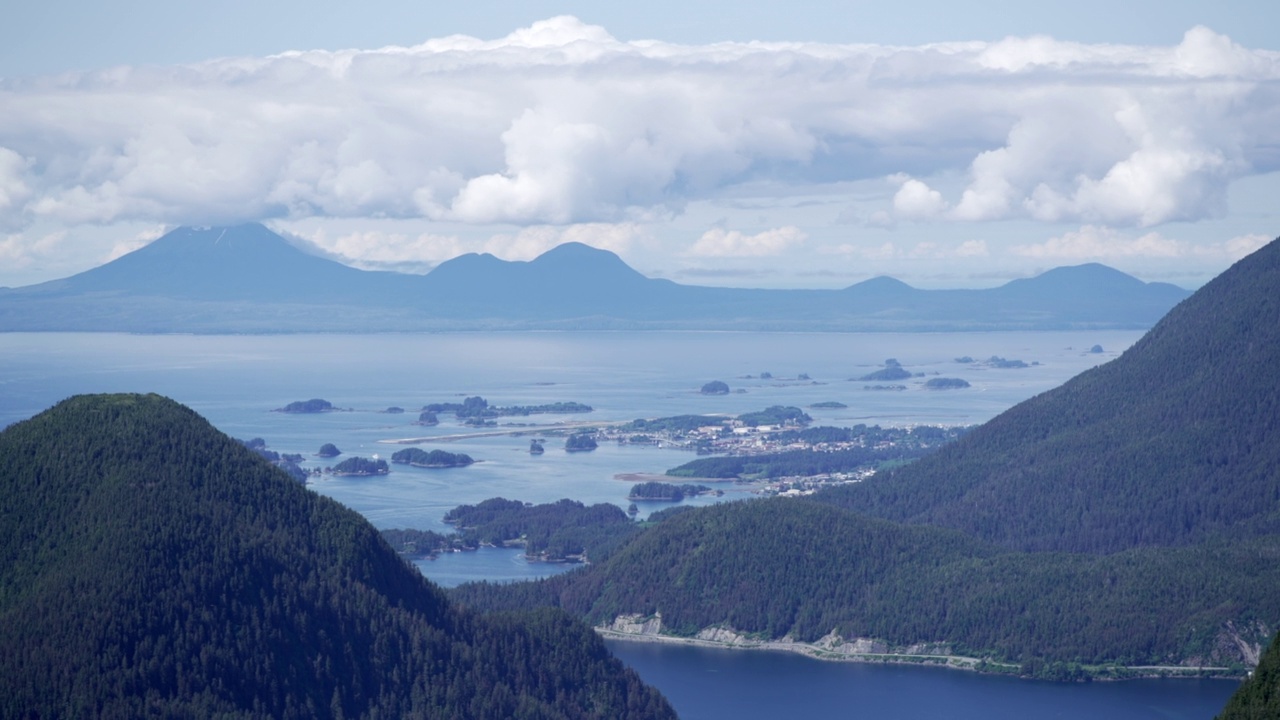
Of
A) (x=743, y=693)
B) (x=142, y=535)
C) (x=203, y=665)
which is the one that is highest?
(x=142, y=535)

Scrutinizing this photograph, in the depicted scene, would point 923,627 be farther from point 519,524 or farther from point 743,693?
point 519,524

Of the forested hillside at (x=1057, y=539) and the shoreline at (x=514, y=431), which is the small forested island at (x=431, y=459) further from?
the forested hillside at (x=1057, y=539)

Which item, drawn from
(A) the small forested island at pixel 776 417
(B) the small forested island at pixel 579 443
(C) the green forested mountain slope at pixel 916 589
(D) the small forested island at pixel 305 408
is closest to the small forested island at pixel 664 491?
(B) the small forested island at pixel 579 443

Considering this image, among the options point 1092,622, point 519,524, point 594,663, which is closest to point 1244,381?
point 1092,622

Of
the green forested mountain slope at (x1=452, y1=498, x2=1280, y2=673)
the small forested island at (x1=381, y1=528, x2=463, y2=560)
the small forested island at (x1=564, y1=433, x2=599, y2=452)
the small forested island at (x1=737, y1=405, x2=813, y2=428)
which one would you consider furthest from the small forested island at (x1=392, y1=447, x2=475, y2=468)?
the green forested mountain slope at (x1=452, y1=498, x2=1280, y2=673)

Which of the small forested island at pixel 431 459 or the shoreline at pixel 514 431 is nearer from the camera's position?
the small forested island at pixel 431 459

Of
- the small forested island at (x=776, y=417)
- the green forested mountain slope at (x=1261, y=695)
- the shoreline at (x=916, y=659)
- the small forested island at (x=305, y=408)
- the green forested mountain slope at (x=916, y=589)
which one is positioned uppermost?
the small forested island at (x=305, y=408)
